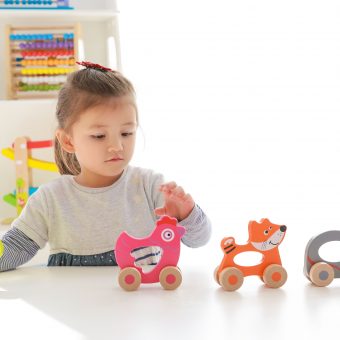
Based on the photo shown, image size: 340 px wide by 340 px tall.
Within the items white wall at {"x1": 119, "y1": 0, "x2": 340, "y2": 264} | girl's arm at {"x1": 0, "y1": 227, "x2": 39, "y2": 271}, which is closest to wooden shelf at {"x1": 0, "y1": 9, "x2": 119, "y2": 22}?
white wall at {"x1": 119, "y1": 0, "x2": 340, "y2": 264}

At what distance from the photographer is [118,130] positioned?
1249 millimetres

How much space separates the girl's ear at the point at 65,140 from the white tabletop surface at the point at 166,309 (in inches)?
12.5

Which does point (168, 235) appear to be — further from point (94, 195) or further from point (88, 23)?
point (88, 23)

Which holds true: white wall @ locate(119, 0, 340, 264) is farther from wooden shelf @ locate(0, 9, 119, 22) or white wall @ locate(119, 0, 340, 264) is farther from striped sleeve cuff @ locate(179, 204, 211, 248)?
striped sleeve cuff @ locate(179, 204, 211, 248)

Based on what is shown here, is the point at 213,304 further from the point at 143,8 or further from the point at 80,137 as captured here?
the point at 143,8

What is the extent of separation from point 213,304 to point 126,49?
6.12 ft

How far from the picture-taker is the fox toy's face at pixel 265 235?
105cm

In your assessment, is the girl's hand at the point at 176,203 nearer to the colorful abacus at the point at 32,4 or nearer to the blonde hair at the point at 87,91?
the blonde hair at the point at 87,91

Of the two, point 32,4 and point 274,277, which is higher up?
point 32,4

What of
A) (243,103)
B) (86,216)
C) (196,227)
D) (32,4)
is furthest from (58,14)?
(196,227)

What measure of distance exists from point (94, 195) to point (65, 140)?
0.44ft

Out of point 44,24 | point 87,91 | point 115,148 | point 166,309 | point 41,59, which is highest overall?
point 44,24

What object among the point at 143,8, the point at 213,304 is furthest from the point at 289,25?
the point at 213,304

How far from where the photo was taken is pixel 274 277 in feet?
3.34
